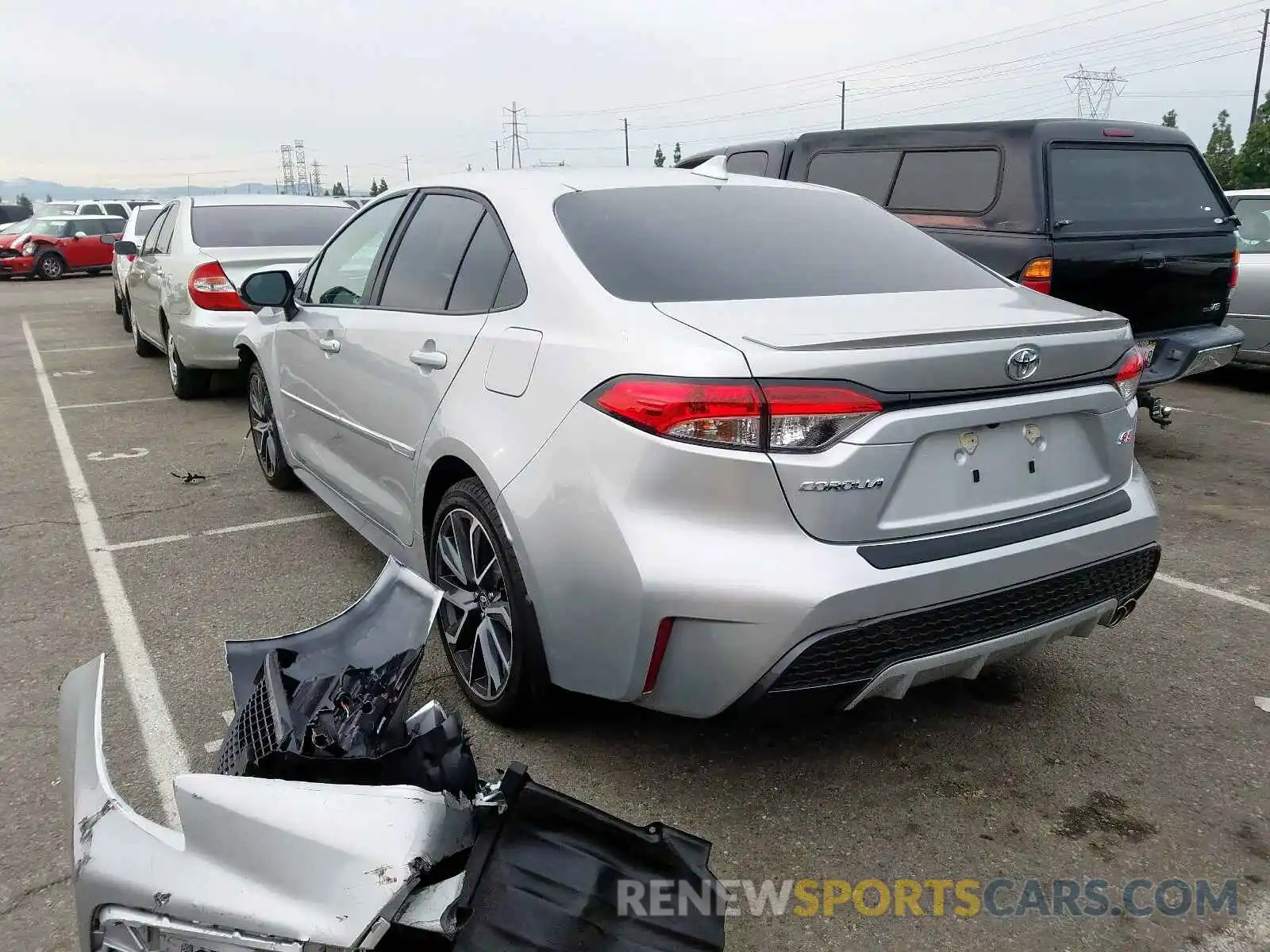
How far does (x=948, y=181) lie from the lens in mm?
6555

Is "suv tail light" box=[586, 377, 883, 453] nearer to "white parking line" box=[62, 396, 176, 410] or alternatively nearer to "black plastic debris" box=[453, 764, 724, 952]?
"black plastic debris" box=[453, 764, 724, 952]

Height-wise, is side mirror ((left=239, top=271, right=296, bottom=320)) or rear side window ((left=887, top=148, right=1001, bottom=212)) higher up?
rear side window ((left=887, top=148, right=1001, bottom=212))

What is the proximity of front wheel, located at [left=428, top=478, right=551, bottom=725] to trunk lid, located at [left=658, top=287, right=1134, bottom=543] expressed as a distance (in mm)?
808

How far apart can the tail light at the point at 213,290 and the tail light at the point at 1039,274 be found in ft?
18.4

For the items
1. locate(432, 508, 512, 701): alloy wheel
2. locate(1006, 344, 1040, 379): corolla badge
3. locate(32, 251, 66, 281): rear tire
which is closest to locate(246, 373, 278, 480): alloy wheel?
locate(432, 508, 512, 701): alloy wheel

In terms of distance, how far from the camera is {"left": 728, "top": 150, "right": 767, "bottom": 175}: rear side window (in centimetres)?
848

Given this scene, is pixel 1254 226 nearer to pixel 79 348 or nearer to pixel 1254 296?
pixel 1254 296

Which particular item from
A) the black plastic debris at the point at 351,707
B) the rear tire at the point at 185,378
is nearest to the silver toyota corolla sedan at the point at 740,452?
the black plastic debris at the point at 351,707

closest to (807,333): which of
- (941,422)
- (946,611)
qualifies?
(941,422)

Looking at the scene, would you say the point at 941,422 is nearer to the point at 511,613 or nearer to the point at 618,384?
the point at 618,384

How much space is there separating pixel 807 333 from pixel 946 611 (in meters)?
0.73

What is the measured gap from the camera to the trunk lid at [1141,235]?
5785 mm

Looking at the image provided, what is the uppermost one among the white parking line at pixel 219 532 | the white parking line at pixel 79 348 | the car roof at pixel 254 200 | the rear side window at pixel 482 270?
the car roof at pixel 254 200

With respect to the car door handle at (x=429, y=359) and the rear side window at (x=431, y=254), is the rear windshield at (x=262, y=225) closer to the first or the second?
the rear side window at (x=431, y=254)
